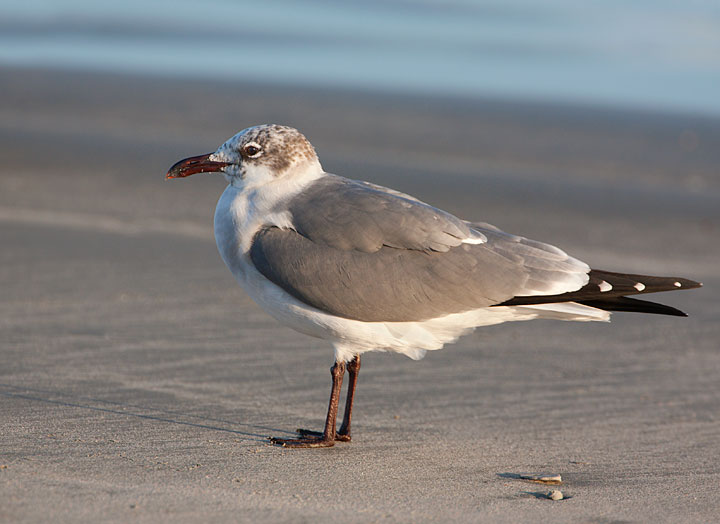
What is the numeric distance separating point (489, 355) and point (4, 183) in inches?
233

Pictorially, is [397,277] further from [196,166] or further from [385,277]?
[196,166]

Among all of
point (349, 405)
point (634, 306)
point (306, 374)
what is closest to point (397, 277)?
point (349, 405)

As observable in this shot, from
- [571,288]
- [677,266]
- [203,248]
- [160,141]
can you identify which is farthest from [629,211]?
[571,288]

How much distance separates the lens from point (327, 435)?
4.33 metres

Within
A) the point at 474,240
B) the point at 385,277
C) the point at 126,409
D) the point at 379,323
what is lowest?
the point at 126,409

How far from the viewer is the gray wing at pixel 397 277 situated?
4.20 meters

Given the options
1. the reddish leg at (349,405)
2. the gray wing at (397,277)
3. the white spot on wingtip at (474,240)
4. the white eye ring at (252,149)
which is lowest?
the reddish leg at (349,405)

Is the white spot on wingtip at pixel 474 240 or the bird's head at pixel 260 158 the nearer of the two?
the white spot on wingtip at pixel 474 240

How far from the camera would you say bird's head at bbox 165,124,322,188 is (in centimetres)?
460

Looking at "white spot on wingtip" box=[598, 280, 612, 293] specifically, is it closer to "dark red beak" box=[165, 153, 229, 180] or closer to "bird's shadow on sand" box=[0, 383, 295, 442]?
"bird's shadow on sand" box=[0, 383, 295, 442]

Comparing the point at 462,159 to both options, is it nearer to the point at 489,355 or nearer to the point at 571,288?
the point at 489,355

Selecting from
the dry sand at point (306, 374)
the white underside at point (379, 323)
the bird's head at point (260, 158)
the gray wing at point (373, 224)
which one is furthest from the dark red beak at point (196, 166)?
the dry sand at point (306, 374)

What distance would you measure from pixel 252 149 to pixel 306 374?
4.53 ft

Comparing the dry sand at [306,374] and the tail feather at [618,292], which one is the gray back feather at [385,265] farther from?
the dry sand at [306,374]
